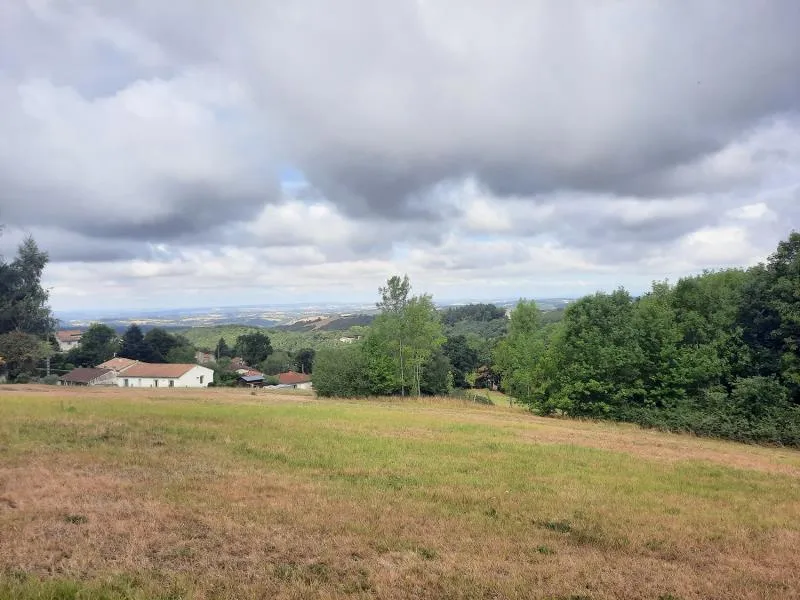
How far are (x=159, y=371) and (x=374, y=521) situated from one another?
87714 mm

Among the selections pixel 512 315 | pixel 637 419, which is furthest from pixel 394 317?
pixel 637 419

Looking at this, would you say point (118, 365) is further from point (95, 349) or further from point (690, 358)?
point (690, 358)

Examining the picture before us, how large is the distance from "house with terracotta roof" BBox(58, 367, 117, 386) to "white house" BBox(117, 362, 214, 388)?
143 cm

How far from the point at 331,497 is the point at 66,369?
98220 millimetres

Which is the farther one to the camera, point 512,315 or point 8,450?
point 512,315

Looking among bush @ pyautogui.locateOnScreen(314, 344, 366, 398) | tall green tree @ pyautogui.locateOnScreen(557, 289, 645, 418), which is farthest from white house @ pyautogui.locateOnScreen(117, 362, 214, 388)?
tall green tree @ pyautogui.locateOnScreen(557, 289, 645, 418)

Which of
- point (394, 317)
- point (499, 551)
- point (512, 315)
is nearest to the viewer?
point (499, 551)

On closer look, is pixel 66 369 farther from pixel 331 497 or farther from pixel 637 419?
pixel 331 497

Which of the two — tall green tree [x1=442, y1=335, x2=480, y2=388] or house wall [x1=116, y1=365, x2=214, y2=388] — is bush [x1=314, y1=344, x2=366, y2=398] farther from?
tall green tree [x1=442, y1=335, x2=480, y2=388]

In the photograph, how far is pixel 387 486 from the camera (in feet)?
40.2

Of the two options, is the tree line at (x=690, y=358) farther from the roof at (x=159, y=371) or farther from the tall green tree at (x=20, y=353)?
the roof at (x=159, y=371)

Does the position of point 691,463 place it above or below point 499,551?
below

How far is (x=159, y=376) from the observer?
281 ft

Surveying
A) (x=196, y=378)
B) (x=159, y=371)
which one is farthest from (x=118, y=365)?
(x=196, y=378)
